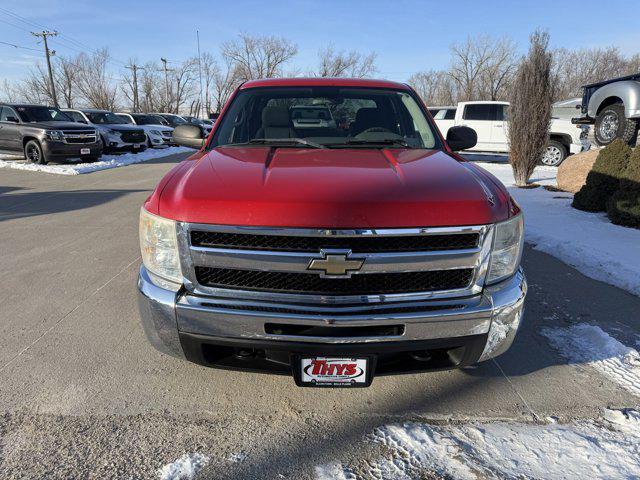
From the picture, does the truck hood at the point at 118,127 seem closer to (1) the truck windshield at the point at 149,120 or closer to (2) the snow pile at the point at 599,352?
(1) the truck windshield at the point at 149,120

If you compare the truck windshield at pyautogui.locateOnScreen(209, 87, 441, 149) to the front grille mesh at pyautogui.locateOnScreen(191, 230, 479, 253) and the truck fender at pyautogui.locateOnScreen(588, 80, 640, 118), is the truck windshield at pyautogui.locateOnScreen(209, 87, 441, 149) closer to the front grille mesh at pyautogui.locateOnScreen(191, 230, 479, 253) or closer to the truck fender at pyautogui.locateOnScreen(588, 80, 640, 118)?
the front grille mesh at pyautogui.locateOnScreen(191, 230, 479, 253)

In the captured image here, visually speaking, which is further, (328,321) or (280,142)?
(280,142)

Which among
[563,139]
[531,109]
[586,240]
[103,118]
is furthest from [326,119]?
[103,118]

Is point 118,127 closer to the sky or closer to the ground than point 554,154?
closer to the sky

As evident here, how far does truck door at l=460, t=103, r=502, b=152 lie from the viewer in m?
15.6

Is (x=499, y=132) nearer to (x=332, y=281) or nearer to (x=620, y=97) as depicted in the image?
(x=620, y=97)

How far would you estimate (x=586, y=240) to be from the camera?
5.43 metres

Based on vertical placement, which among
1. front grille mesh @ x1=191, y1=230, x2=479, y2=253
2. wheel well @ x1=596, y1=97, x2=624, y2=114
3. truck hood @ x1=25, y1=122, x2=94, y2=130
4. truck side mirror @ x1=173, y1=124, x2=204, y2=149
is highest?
wheel well @ x1=596, y1=97, x2=624, y2=114

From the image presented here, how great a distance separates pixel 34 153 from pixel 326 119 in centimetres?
1403

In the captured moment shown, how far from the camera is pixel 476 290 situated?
218cm

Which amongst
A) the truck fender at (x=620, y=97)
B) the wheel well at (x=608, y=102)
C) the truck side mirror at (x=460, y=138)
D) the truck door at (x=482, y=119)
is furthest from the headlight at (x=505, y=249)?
the truck door at (x=482, y=119)

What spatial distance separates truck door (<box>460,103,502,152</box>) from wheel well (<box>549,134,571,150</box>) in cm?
223

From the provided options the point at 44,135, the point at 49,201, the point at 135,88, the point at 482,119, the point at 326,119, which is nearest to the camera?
the point at 326,119

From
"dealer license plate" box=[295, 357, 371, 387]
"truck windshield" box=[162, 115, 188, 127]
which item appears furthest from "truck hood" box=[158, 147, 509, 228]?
"truck windshield" box=[162, 115, 188, 127]
